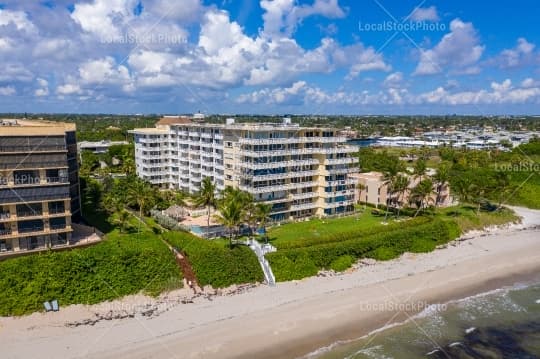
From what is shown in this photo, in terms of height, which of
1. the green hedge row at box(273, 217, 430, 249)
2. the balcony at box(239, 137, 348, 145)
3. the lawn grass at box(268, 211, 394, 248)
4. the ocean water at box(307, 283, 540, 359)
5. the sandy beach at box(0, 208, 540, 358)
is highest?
the balcony at box(239, 137, 348, 145)

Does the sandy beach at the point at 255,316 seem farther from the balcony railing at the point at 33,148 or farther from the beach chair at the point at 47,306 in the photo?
the balcony railing at the point at 33,148

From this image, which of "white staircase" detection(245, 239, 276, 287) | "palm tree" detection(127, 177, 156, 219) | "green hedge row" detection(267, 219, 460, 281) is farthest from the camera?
"palm tree" detection(127, 177, 156, 219)

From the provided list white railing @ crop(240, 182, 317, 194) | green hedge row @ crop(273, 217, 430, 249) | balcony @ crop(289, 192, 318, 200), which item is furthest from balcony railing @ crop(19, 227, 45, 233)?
balcony @ crop(289, 192, 318, 200)

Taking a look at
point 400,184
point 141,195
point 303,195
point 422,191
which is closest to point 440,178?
point 422,191

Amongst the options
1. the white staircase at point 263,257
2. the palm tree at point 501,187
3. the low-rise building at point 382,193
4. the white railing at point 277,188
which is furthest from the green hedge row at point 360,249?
the palm tree at point 501,187

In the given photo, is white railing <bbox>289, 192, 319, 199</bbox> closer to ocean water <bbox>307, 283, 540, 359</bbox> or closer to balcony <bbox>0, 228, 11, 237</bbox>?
ocean water <bbox>307, 283, 540, 359</bbox>

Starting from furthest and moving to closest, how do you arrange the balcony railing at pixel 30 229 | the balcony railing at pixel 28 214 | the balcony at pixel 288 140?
1. the balcony at pixel 288 140
2. the balcony railing at pixel 30 229
3. the balcony railing at pixel 28 214
